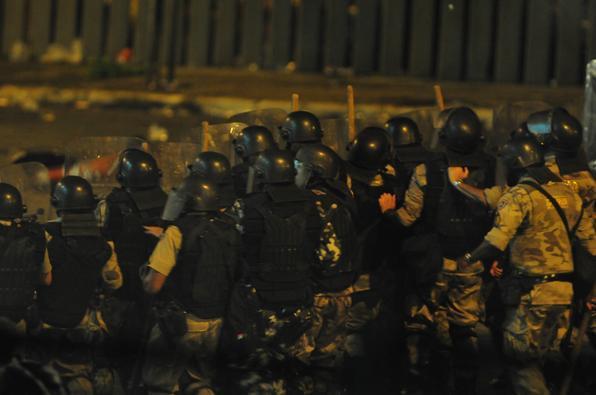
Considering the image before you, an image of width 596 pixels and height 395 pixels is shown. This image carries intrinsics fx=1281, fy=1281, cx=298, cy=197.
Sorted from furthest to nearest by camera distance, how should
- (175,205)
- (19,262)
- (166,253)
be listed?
1. (175,205)
2. (19,262)
3. (166,253)

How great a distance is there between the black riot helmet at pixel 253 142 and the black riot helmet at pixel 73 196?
4.89 feet

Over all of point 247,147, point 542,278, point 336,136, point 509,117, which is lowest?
point 542,278

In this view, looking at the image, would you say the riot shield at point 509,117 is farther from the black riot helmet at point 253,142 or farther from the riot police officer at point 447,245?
the black riot helmet at point 253,142

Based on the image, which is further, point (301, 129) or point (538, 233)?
point (301, 129)

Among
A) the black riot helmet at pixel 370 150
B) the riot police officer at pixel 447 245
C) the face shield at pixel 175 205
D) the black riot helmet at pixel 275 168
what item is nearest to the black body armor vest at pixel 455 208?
the riot police officer at pixel 447 245

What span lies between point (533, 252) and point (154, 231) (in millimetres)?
2712

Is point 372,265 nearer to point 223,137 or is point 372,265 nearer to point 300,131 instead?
point 300,131

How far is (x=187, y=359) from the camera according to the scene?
28.8ft

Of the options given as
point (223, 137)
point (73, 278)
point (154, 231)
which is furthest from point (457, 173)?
point (73, 278)

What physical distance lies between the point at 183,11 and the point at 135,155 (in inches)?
407

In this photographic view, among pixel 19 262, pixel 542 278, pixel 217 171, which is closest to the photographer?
pixel 19 262

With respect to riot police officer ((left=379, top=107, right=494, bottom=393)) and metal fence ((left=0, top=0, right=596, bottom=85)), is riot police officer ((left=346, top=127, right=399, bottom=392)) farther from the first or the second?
metal fence ((left=0, top=0, right=596, bottom=85))

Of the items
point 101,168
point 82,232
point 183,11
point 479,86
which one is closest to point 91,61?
point 183,11

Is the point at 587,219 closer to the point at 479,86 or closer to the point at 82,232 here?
the point at 82,232
